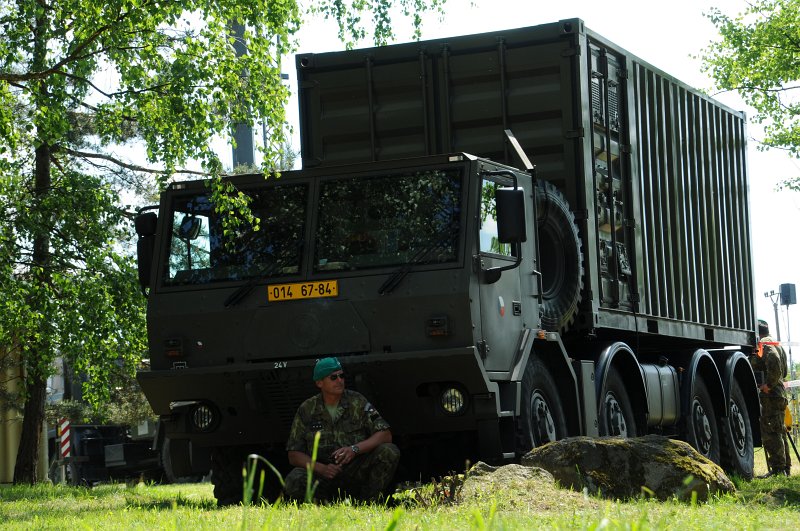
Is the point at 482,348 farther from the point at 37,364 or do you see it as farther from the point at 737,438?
the point at 37,364

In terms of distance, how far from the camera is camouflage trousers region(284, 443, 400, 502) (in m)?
9.06

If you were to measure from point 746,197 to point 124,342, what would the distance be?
844cm

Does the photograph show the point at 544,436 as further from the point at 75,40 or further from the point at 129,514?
the point at 75,40

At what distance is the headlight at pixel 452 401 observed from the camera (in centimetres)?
947

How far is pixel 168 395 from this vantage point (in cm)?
995

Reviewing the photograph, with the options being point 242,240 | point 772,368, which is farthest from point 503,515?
point 772,368

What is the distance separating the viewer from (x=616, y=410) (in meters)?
12.1

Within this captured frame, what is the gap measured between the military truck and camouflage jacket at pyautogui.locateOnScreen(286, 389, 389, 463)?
27 cm

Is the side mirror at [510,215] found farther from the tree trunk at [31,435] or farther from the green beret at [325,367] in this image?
the tree trunk at [31,435]

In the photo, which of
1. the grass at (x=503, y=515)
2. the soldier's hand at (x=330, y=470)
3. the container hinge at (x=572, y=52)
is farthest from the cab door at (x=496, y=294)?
the container hinge at (x=572, y=52)

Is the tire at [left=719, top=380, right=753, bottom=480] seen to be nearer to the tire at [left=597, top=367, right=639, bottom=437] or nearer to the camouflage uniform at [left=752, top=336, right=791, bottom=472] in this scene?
the camouflage uniform at [left=752, top=336, right=791, bottom=472]

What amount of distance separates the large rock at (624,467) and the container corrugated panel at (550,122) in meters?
1.98

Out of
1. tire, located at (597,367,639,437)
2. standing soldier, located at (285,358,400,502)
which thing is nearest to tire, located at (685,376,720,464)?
tire, located at (597,367,639,437)

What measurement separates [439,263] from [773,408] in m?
8.28
